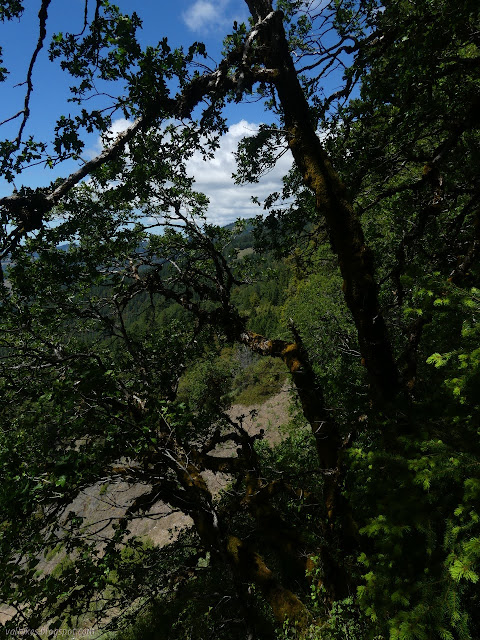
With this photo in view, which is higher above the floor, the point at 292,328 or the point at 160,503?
the point at 292,328

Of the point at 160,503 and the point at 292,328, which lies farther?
the point at 160,503

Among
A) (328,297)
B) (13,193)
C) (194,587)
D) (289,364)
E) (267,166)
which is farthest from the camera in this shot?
(328,297)

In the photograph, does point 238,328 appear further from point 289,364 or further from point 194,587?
point 194,587

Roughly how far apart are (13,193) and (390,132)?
6.03 metres

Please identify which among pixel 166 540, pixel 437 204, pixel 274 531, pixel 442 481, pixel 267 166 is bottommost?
pixel 166 540

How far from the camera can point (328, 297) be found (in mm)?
20047

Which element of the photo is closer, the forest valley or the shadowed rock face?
the forest valley

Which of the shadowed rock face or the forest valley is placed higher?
the forest valley

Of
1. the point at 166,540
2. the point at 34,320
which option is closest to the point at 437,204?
the point at 34,320

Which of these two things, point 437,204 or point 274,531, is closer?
point 437,204

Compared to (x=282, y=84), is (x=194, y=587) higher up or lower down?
lower down

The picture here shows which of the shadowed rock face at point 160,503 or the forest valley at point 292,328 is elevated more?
the forest valley at point 292,328

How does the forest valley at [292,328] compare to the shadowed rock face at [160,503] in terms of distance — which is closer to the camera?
the forest valley at [292,328]

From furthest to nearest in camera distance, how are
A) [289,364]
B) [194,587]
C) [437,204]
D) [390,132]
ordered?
[194,587] < [289,364] < [390,132] < [437,204]
